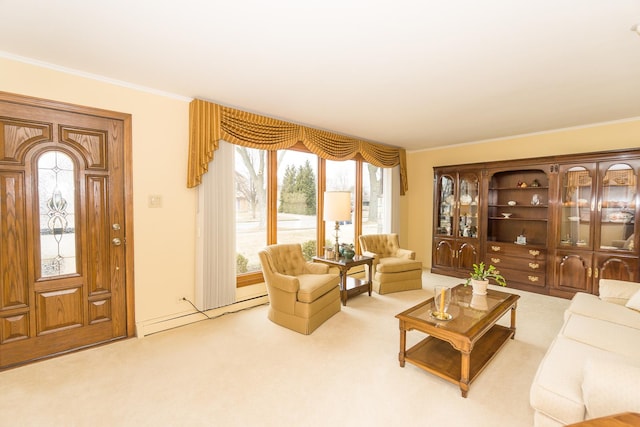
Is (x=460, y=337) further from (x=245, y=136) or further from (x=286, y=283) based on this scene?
(x=245, y=136)

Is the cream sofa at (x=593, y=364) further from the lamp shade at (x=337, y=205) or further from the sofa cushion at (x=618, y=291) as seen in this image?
the lamp shade at (x=337, y=205)

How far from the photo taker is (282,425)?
182cm

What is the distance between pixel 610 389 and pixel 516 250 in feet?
12.7

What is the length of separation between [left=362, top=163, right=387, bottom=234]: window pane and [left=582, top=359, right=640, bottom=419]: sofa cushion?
169 inches

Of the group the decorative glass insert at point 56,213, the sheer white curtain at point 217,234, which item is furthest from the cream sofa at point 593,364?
the decorative glass insert at point 56,213

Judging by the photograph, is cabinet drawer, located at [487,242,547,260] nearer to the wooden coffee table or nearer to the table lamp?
the wooden coffee table

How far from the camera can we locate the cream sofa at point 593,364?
1274 mm

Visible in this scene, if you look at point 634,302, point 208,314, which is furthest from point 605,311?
point 208,314

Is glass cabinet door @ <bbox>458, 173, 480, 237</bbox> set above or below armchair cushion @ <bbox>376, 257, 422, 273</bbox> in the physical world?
above

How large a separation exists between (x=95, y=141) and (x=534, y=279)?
19.2ft

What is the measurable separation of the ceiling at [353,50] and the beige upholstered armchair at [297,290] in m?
1.85

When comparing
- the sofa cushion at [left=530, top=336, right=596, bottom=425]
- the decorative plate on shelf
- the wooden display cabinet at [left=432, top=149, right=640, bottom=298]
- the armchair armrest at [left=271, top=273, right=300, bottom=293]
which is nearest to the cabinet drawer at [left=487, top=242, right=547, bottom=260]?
the wooden display cabinet at [left=432, top=149, right=640, bottom=298]

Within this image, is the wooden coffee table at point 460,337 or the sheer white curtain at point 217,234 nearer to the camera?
the wooden coffee table at point 460,337

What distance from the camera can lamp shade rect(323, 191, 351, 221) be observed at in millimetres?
3955
